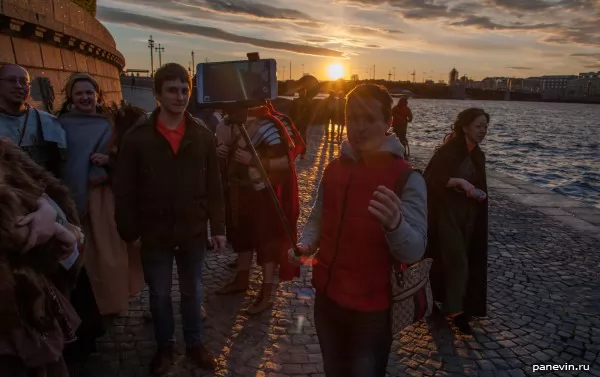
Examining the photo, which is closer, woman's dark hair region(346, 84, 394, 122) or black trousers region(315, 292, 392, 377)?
woman's dark hair region(346, 84, 394, 122)

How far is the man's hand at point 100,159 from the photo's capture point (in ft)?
11.0

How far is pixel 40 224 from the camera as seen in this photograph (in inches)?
63.7

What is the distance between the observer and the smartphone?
2715 millimetres

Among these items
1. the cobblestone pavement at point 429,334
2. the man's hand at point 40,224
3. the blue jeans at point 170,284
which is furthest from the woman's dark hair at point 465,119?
the man's hand at point 40,224

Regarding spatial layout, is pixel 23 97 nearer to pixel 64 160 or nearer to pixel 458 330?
pixel 64 160

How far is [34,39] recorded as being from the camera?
622 cm

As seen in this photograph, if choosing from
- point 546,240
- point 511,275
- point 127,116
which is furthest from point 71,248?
point 546,240

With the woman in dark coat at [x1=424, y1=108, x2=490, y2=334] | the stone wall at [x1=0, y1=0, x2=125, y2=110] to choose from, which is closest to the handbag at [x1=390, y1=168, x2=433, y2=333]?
the woman in dark coat at [x1=424, y1=108, x2=490, y2=334]

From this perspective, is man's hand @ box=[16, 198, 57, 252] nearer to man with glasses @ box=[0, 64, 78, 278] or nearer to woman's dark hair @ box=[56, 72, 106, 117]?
man with glasses @ box=[0, 64, 78, 278]

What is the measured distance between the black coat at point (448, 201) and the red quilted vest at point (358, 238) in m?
2.16

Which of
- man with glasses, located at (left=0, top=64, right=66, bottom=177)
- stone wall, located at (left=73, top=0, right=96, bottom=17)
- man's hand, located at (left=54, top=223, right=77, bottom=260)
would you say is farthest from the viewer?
stone wall, located at (left=73, top=0, right=96, bottom=17)

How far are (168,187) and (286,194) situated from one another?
1.56m

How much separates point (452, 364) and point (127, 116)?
3.19 metres

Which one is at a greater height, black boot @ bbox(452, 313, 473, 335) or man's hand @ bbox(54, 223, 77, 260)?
man's hand @ bbox(54, 223, 77, 260)
